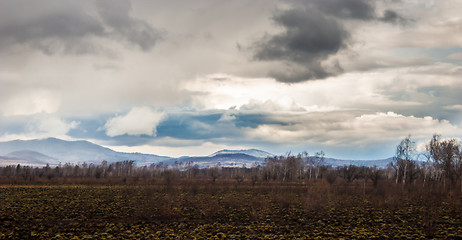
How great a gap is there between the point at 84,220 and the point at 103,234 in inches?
277

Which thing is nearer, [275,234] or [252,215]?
[275,234]

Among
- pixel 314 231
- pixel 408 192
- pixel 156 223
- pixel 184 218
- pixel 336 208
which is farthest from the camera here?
pixel 408 192

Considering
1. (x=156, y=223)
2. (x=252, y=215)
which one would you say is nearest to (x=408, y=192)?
(x=252, y=215)

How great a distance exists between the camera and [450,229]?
28.3m

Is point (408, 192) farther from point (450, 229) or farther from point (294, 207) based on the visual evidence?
point (450, 229)

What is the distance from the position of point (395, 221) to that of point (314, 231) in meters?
10.7

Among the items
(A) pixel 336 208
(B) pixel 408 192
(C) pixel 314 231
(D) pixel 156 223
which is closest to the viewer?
(C) pixel 314 231

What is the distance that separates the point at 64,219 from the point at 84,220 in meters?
1.99

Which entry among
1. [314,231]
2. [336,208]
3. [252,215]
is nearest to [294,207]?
[336,208]

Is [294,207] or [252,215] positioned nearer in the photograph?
[252,215]

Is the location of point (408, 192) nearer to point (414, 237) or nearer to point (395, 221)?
point (395, 221)

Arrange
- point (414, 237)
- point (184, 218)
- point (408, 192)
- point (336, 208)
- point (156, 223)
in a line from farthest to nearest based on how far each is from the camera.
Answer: point (408, 192)
point (336, 208)
point (184, 218)
point (156, 223)
point (414, 237)

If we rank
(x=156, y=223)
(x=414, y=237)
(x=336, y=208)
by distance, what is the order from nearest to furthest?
(x=414, y=237) < (x=156, y=223) < (x=336, y=208)

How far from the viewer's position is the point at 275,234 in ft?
87.8
